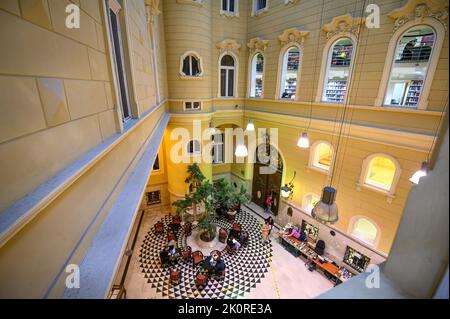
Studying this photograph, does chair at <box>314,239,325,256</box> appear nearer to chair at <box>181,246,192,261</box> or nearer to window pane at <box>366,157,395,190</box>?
window pane at <box>366,157,395,190</box>

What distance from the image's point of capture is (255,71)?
1041cm

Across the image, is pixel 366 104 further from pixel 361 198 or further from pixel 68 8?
pixel 68 8

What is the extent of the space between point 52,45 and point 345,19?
312 inches

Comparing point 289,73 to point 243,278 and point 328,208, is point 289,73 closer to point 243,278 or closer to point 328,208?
point 328,208

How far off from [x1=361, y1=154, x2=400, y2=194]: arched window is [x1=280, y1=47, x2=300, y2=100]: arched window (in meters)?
3.76

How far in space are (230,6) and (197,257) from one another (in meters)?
11.4

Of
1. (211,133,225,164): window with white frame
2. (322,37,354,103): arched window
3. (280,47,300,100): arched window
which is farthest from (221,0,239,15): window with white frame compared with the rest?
(211,133,225,164): window with white frame

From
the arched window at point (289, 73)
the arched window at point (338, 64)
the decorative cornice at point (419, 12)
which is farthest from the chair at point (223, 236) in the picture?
the decorative cornice at point (419, 12)

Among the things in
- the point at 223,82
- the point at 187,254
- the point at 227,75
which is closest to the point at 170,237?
the point at 187,254

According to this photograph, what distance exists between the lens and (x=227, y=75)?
10.8 meters

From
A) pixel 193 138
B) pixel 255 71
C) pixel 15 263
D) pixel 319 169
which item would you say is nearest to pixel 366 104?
pixel 319 169

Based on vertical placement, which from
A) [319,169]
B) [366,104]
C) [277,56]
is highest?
[277,56]

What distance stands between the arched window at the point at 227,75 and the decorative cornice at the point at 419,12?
6.57m
